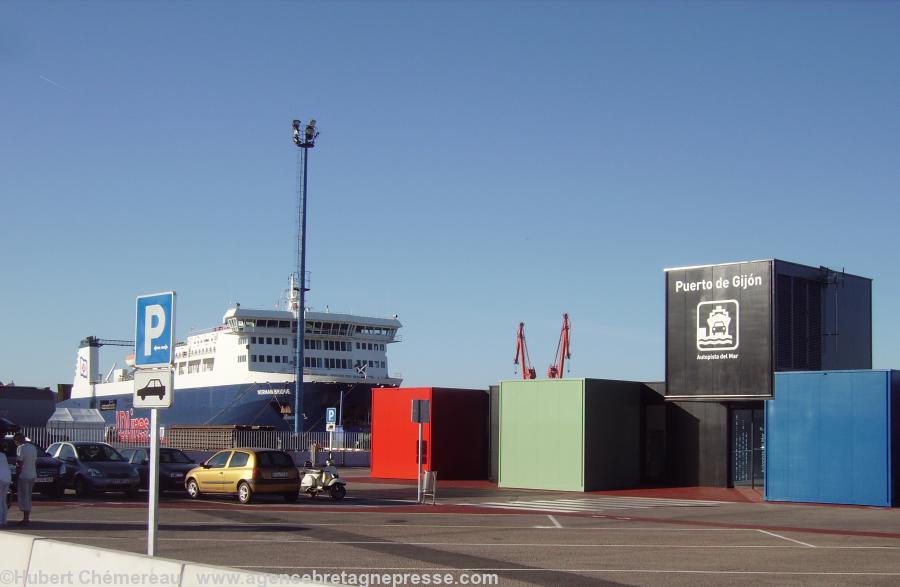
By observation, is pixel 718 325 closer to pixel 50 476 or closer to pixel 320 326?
pixel 50 476

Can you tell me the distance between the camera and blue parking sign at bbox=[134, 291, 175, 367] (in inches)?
366

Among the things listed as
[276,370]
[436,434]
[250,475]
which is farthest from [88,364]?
[250,475]

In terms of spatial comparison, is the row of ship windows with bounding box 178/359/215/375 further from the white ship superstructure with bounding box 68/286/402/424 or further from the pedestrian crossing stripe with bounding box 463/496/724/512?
the pedestrian crossing stripe with bounding box 463/496/724/512

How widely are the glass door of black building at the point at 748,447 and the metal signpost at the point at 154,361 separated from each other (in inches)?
984

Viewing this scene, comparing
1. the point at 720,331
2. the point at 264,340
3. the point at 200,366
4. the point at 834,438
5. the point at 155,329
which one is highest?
the point at 264,340

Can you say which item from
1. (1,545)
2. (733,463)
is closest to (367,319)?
(733,463)

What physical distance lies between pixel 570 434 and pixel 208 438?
2006 cm

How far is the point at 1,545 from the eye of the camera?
9.34m

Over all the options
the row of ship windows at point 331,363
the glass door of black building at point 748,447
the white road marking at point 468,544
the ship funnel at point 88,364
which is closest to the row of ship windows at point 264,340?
the row of ship windows at point 331,363

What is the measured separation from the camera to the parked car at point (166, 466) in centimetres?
2536

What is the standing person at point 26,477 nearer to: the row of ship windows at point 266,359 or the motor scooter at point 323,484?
the motor scooter at point 323,484

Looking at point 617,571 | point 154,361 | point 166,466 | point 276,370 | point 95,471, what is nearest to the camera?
point 154,361

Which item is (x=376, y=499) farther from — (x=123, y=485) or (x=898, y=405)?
(x=898, y=405)

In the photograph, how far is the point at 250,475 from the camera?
22.8m
